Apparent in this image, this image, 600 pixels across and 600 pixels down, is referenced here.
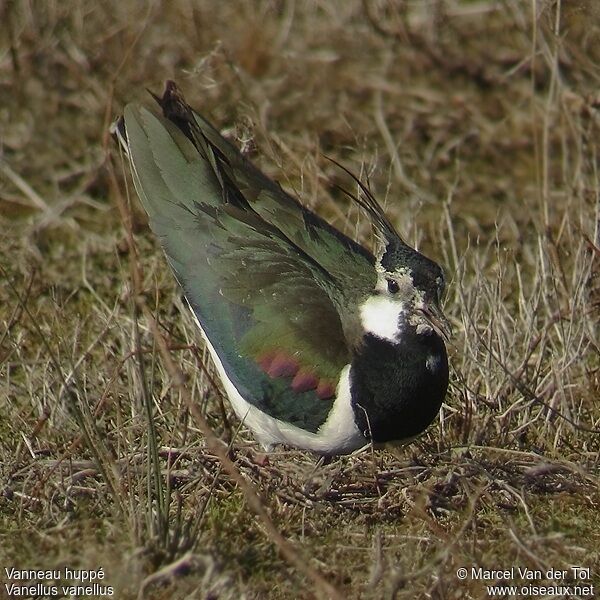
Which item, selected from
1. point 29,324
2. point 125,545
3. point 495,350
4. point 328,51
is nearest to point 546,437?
point 495,350

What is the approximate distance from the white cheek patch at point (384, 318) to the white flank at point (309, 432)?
0.14 metres

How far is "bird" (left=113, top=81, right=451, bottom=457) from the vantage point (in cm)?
360

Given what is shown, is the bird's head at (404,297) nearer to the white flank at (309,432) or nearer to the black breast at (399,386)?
the black breast at (399,386)

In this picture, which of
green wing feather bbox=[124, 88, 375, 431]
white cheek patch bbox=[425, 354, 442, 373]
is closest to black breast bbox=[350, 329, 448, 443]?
white cheek patch bbox=[425, 354, 442, 373]

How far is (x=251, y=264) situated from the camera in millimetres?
3891

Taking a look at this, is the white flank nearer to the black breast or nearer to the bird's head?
the black breast

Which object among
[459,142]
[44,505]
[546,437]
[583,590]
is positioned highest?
[459,142]

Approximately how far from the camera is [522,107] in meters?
6.10

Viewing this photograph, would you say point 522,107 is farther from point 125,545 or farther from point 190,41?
point 125,545

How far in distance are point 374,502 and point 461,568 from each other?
0.47 metres

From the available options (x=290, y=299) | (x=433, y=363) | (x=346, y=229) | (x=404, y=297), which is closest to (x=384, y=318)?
(x=404, y=297)

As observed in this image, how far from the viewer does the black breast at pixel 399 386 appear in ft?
11.7

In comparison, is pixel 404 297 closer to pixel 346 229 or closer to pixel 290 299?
pixel 290 299

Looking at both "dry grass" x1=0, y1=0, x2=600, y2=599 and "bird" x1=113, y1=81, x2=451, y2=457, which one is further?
"bird" x1=113, y1=81, x2=451, y2=457
